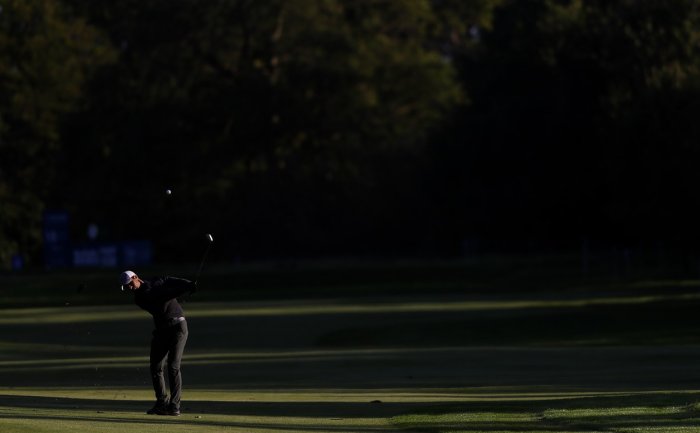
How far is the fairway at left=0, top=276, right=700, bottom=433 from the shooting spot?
17.0 m

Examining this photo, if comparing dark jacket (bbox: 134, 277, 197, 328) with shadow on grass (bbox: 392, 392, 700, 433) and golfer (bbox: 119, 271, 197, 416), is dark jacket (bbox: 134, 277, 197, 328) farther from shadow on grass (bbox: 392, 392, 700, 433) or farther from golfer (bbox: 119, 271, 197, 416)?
shadow on grass (bbox: 392, 392, 700, 433)

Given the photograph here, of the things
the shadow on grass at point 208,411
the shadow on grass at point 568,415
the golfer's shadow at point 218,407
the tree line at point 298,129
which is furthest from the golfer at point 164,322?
the tree line at point 298,129

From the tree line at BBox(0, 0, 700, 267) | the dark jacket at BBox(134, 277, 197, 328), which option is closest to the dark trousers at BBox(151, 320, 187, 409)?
the dark jacket at BBox(134, 277, 197, 328)

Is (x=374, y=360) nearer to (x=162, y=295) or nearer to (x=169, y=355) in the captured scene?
(x=169, y=355)

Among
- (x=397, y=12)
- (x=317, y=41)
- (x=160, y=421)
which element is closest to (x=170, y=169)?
(x=317, y=41)

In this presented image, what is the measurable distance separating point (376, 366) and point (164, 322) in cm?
1005

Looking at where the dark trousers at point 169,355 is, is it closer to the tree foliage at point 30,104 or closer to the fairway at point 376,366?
the fairway at point 376,366

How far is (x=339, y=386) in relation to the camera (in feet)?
74.7

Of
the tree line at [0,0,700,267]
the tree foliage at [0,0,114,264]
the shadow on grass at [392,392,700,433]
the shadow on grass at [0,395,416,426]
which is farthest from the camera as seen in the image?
the tree foliage at [0,0,114,264]

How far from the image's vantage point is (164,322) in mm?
17000

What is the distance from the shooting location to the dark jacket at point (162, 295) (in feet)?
54.9

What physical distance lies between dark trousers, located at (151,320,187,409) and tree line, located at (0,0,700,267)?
47972 mm

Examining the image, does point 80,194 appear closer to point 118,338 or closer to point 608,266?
point 608,266

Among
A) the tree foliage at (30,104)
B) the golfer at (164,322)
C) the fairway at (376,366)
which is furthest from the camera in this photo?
the tree foliage at (30,104)
